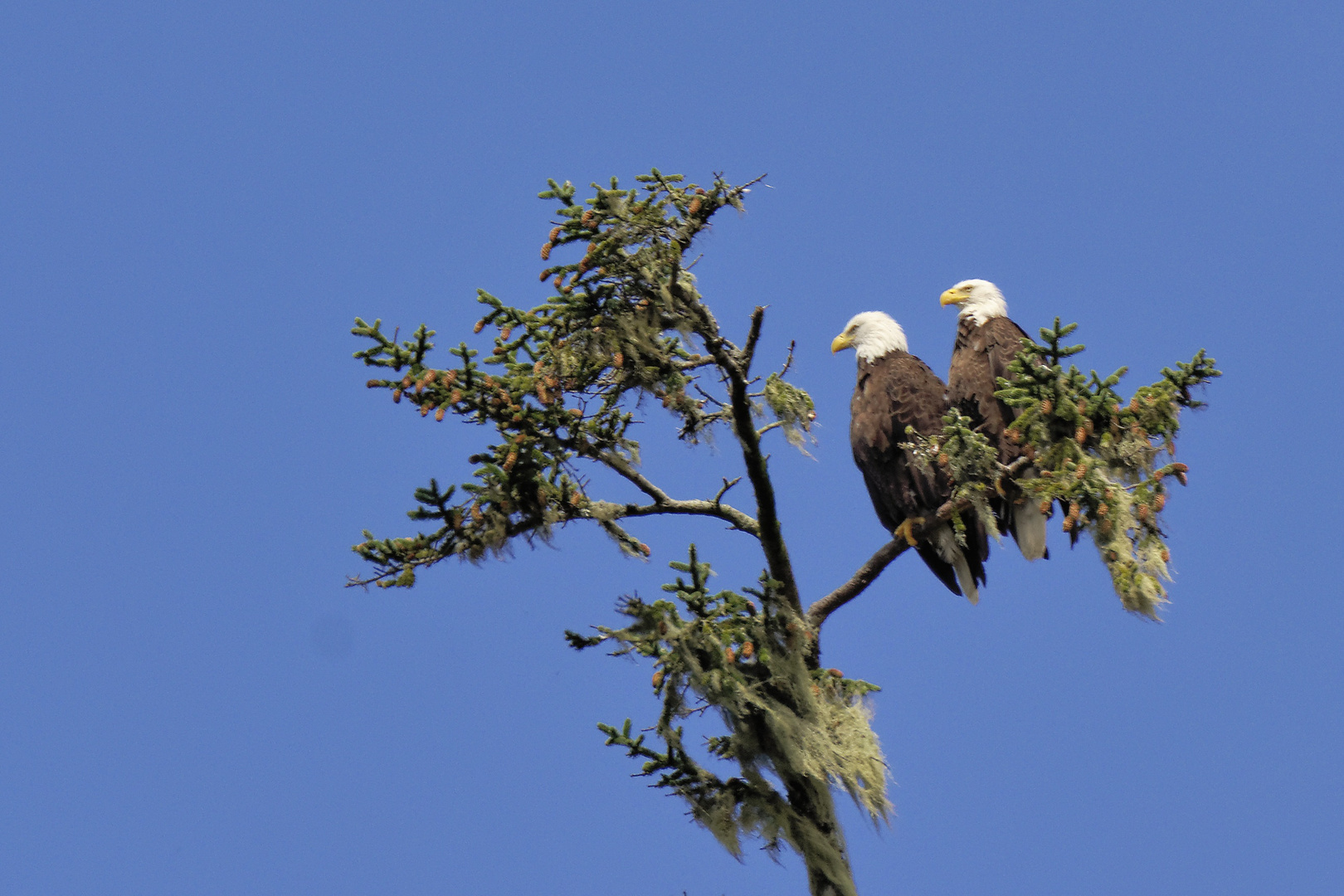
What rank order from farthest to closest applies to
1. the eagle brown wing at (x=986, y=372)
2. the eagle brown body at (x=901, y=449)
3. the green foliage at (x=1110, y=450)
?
the eagle brown body at (x=901, y=449), the eagle brown wing at (x=986, y=372), the green foliage at (x=1110, y=450)

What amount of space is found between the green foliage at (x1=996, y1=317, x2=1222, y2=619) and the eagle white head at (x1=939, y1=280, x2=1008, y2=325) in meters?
2.45

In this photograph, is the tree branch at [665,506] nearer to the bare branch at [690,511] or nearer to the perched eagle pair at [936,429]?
the bare branch at [690,511]

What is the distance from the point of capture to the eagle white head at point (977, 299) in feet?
24.6

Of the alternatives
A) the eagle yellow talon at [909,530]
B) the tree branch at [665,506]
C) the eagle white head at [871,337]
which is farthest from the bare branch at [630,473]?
the eagle white head at [871,337]

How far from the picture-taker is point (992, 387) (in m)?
6.81

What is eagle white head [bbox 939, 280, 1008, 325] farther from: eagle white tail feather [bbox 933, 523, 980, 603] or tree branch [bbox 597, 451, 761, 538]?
tree branch [bbox 597, 451, 761, 538]

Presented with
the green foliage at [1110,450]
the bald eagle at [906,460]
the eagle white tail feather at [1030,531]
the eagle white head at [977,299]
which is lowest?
the green foliage at [1110,450]

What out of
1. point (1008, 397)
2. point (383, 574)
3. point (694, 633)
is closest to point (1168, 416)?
point (1008, 397)

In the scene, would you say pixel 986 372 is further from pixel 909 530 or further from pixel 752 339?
pixel 752 339

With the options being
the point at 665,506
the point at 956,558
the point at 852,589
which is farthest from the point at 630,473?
the point at 956,558

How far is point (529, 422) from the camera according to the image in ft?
17.6

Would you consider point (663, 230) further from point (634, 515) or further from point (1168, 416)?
point (1168, 416)

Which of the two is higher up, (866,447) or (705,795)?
(866,447)

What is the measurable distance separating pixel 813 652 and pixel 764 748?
1.81 feet
